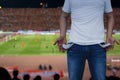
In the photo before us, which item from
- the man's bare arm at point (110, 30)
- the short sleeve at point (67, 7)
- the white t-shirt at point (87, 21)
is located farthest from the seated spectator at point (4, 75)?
the man's bare arm at point (110, 30)

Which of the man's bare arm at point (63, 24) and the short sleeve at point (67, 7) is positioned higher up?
the short sleeve at point (67, 7)

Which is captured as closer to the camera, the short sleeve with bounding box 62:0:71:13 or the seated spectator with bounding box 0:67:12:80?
the seated spectator with bounding box 0:67:12:80

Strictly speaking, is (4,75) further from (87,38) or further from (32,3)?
(32,3)

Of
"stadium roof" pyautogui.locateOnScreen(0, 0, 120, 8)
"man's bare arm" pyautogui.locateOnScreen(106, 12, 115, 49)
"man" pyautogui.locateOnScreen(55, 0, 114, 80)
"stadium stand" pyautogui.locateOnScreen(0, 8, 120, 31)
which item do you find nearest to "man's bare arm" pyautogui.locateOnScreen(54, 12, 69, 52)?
"man" pyautogui.locateOnScreen(55, 0, 114, 80)

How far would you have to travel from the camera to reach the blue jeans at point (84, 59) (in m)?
4.57

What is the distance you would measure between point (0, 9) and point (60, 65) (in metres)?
39.7

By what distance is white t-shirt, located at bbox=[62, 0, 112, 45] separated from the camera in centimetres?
469

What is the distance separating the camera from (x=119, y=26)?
53.5 meters

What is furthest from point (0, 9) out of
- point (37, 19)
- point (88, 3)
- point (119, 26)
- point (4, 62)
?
point (88, 3)

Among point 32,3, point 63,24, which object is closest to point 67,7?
point 63,24

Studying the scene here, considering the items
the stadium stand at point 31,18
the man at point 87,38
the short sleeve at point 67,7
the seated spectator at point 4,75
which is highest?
the short sleeve at point 67,7

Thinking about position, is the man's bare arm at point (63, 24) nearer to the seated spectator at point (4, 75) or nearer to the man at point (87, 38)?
the man at point (87, 38)

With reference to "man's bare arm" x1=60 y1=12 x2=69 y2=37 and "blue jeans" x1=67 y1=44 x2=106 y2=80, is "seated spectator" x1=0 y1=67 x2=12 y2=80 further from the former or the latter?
"man's bare arm" x1=60 y1=12 x2=69 y2=37

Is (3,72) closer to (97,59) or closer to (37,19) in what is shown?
(97,59)
